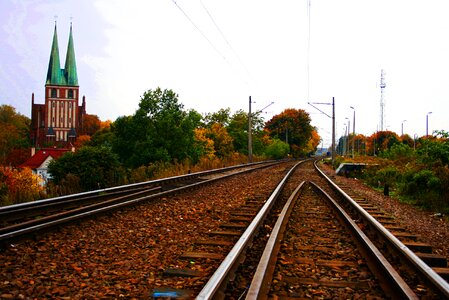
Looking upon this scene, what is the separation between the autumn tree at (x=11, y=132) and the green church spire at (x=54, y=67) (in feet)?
45.6

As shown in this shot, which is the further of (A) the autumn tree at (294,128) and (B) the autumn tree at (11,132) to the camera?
(B) the autumn tree at (11,132)

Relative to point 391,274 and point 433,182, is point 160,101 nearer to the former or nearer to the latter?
point 433,182

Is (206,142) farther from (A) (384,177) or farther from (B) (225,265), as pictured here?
(B) (225,265)

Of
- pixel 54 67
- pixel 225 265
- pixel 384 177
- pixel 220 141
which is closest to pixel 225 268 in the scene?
pixel 225 265

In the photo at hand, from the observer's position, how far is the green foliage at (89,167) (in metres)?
17.8

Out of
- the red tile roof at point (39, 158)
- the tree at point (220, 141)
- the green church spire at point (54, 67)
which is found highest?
the green church spire at point (54, 67)

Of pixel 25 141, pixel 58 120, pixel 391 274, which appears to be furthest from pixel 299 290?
pixel 58 120

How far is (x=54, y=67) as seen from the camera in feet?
371

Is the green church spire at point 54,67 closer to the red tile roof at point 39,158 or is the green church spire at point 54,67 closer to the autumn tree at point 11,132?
the autumn tree at point 11,132

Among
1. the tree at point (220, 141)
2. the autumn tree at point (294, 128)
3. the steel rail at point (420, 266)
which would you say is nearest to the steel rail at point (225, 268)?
the steel rail at point (420, 266)

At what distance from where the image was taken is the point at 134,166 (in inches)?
1500

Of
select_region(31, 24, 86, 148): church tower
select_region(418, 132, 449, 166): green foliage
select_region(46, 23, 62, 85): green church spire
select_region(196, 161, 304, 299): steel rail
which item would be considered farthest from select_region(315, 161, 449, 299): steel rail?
select_region(46, 23, 62, 85): green church spire

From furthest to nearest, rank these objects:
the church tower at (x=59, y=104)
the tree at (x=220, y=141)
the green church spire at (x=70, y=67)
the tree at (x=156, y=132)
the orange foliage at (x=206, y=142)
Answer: the green church spire at (x=70, y=67)
the church tower at (x=59, y=104)
the tree at (x=220, y=141)
the orange foliage at (x=206, y=142)
the tree at (x=156, y=132)

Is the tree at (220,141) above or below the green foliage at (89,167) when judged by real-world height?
above
